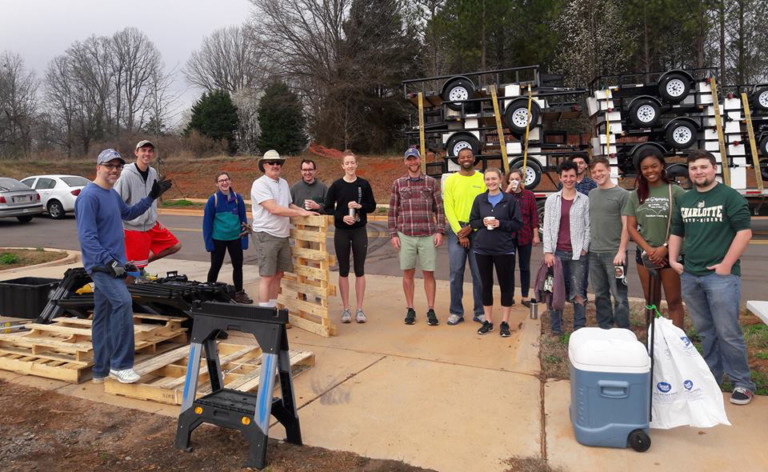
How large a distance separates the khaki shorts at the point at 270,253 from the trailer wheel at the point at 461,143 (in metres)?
7.16

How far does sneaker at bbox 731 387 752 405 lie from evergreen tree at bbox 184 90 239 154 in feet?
124

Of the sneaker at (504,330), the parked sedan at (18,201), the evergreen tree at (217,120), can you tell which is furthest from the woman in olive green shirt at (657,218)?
the evergreen tree at (217,120)

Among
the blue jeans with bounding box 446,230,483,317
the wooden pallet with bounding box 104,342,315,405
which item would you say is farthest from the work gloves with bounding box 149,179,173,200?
the blue jeans with bounding box 446,230,483,317

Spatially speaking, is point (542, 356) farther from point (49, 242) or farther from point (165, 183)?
point (49, 242)

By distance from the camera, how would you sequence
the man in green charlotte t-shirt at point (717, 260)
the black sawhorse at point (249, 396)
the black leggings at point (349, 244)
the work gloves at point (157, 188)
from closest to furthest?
1. the black sawhorse at point (249, 396)
2. the man in green charlotte t-shirt at point (717, 260)
3. the work gloves at point (157, 188)
4. the black leggings at point (349, 244)

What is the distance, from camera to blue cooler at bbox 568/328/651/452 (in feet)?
10.8

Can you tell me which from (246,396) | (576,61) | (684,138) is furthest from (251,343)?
(576,61)

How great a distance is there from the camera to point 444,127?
511 inches

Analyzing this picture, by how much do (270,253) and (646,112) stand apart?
9704 mm

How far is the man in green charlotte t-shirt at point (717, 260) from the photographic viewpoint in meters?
3.86

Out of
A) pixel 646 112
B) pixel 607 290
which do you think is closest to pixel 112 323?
pixel 607 290

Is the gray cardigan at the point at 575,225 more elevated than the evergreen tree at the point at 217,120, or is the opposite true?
the evergreen tree at the point at 217,120

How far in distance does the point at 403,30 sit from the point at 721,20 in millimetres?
15859

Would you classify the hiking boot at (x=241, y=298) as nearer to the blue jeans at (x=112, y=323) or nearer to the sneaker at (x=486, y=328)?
the blue jeans at (x=112, y=323)
